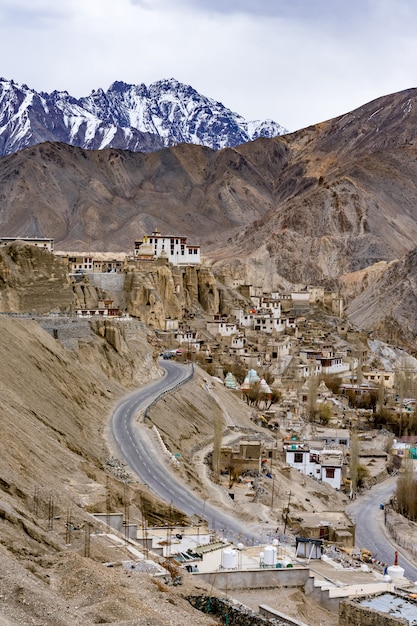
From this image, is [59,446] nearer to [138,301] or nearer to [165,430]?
[165,430]

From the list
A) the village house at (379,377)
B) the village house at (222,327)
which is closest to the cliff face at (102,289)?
the village house at (222,327)

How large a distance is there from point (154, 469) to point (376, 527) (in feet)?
31.7

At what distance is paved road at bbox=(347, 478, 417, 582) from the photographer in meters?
33.2

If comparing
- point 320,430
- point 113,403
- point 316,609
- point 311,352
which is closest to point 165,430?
point 113,403

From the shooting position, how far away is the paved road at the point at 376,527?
109 ft

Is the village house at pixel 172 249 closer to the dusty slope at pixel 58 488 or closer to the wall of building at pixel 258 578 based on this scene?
the dusty slope at pixel 58 488

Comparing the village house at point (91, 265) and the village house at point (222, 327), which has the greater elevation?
the village house at point (91, 265)

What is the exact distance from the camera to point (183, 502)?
29828mm

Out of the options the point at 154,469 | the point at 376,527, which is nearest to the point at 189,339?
the point at 376,527

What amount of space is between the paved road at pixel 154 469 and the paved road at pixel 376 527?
6.01 meters

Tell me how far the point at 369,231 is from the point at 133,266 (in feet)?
256

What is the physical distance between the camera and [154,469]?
108 ft

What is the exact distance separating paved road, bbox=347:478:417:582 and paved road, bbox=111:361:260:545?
6.01 m

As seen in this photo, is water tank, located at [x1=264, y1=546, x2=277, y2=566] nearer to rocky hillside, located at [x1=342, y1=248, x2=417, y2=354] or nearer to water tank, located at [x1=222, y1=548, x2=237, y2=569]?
water tank, located at [x1=222, y1=548, x2=237, y2=569]
